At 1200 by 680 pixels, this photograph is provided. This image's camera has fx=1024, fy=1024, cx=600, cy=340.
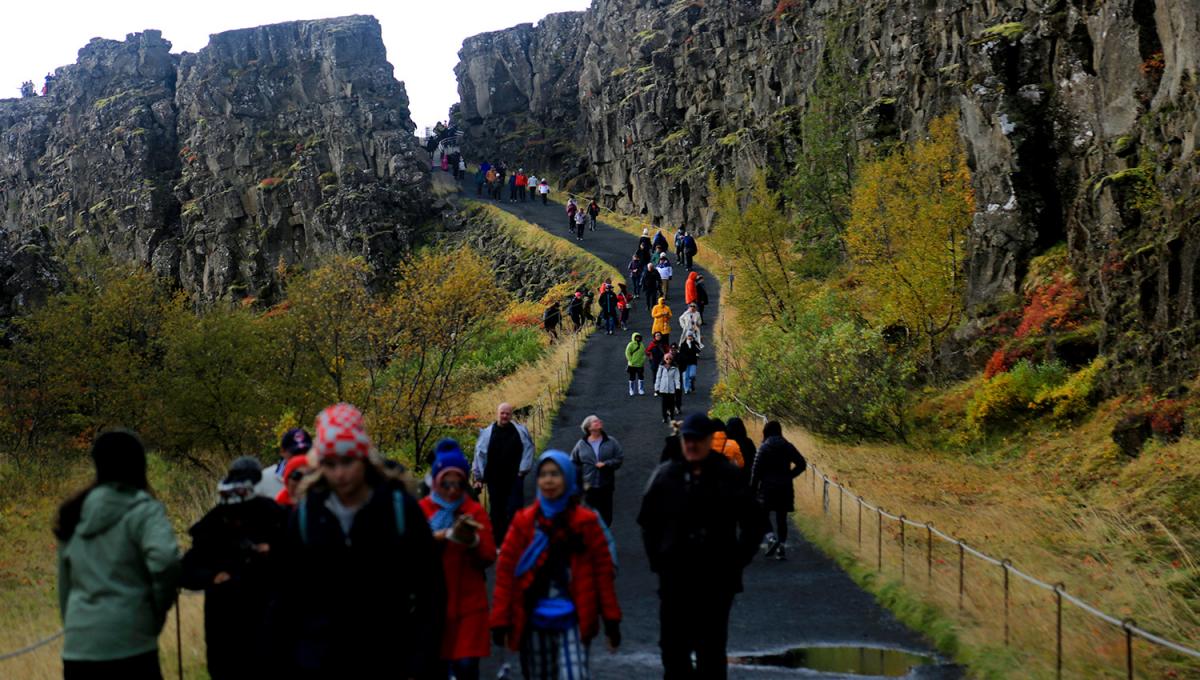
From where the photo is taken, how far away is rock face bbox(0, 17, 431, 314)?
7500 centimetres

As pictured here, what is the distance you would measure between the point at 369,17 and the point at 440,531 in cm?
8603

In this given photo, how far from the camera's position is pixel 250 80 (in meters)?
88.8

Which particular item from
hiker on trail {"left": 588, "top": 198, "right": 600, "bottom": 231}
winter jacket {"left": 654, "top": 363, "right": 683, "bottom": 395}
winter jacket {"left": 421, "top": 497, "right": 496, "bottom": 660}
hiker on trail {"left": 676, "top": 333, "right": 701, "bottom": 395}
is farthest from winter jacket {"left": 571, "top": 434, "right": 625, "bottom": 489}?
hiker on trail {"left": 588, "top": 198, "right": 600, "bottom": 231}

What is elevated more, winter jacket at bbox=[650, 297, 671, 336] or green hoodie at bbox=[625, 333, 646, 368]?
winter jacket at bbox=[650, 297, 671, 336]

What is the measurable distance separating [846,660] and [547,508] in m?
4.32

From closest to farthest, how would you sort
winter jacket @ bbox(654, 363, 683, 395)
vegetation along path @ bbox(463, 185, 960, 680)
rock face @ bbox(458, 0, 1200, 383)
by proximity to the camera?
vegetation along path @ bbox(463, 185, 960, 680) → rock face @ bbox(458, 0, 1200, 383) → winter jacket @ bbox(654, 363, 683, 395)

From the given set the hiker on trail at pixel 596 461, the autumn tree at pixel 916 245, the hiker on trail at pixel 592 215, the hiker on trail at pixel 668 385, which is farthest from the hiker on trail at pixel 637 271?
the hiker on trail at pixel 596 461

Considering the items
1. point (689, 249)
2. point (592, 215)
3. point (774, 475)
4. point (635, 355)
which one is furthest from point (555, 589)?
point (592, 215)

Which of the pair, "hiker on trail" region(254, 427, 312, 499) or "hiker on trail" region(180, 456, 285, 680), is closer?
"hiker on trail" region(180, 456, 285, 680)

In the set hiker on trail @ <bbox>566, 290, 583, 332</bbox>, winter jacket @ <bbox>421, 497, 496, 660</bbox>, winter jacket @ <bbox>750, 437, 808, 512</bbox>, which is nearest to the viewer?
winter jacket @ <bbox>421, 497, 496, 660</bbox>

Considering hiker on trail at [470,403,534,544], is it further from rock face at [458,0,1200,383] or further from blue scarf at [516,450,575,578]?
rock face at [458,0,1200,383]

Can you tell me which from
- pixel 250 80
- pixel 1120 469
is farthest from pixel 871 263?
pixel 250 80

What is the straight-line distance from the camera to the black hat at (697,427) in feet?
21.9

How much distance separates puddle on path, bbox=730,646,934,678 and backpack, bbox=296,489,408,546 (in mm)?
5221
